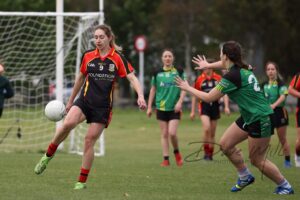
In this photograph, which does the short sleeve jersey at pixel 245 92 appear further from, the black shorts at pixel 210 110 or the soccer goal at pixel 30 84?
the soccer goal at pixel 30 84

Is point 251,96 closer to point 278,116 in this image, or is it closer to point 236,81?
point 236,81

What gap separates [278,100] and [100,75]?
5379 millimetres

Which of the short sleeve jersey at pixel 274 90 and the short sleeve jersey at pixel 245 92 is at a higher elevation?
the short sleeve jersey at pixel 245 92

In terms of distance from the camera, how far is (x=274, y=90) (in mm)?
14789

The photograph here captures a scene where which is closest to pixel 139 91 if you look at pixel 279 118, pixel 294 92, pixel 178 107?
pixel 294 92

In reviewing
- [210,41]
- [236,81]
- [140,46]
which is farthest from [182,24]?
[236,81]

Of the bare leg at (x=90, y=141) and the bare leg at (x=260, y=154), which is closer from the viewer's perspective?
the bare leg at (x=260, y=154)

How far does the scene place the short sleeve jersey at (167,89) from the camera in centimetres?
1462

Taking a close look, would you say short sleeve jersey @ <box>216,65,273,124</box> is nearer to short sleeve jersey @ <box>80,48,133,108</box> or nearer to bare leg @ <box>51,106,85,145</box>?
short sleeve jersey @ <box>80,48,133,108</box>

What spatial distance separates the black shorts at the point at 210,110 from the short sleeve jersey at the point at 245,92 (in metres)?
6.12

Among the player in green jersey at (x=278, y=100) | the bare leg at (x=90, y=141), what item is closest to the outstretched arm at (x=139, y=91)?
the bare leg at (x=90, y=141)

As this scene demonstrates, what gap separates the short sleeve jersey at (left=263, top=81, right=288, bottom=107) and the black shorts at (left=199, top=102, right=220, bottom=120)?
129 cm

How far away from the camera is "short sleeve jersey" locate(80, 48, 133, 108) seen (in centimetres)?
1003

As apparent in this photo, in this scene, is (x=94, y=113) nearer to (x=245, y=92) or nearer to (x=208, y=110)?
(x=245, y=92)
